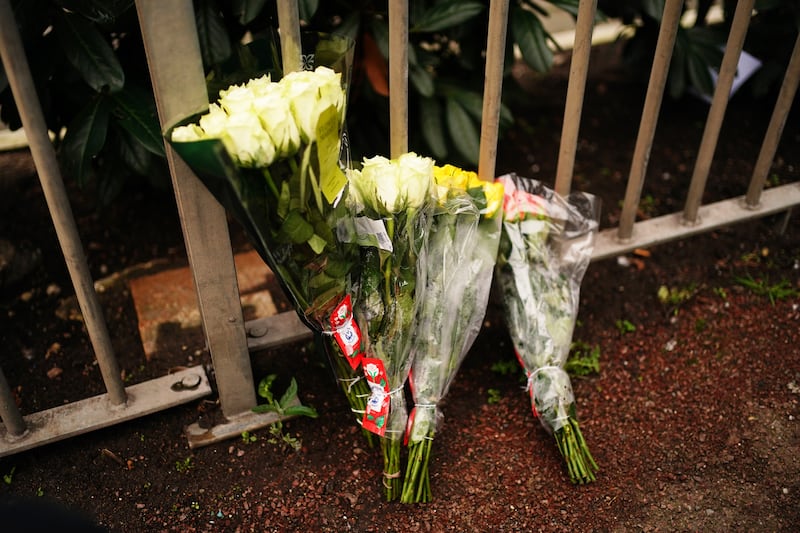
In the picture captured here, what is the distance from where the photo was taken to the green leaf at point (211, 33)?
185 centimetres

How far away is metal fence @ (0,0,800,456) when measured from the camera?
1.41 m

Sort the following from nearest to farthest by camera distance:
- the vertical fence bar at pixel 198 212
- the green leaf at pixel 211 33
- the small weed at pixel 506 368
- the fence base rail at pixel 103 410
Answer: the vertical fence bar at pixel 198 212, the fence base rail at pixel 103 410, the green leaf at pixel 211 33, the small weed at pixel 506 368

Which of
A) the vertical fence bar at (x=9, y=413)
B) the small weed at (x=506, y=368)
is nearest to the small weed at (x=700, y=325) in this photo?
the small weed at (x=506, y=368)

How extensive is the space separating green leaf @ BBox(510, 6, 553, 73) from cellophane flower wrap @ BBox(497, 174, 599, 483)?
0.43m

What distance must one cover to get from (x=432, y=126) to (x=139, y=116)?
0.91 metres

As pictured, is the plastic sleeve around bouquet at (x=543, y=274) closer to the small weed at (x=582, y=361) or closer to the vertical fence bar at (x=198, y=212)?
the small weed at (x=582, y=361)

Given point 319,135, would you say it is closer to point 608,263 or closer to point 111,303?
point 111,303

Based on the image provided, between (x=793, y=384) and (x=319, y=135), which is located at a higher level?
(x=319, y=135)

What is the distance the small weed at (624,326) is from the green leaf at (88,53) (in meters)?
1.60

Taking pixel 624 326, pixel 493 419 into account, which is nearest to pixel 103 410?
pixel 493 419

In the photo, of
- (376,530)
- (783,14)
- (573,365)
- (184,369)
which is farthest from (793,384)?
(184,369)

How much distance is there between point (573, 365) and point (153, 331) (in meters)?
1.27

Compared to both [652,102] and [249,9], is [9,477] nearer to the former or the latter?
[249,9]

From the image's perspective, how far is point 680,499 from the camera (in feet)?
5.90
